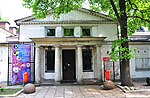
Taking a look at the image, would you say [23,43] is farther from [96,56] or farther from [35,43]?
[96,56]

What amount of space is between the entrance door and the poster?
11.5ft

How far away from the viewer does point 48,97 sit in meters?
11.6

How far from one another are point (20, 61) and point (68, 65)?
4.56 m

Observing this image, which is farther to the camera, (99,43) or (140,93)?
(99,43)

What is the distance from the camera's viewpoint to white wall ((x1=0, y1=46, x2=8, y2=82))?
62.0 ft

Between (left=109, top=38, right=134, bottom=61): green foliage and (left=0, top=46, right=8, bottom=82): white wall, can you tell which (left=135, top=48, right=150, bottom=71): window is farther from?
(left=0, top=46, right=8, bottom=82): white wall

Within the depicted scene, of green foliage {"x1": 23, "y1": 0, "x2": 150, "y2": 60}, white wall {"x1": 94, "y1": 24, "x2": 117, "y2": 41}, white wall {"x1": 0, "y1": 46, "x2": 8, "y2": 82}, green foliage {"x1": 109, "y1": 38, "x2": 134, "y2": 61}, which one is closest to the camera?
green foliage {"x1": 109, "y1": 38, "x2": 134, "y2": 61}

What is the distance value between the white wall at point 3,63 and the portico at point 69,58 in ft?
11.1

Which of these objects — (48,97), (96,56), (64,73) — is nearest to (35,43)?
(64,73)

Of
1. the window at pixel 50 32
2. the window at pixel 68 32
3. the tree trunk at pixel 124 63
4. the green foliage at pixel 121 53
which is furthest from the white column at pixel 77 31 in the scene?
the green foliage at pixel 121 53

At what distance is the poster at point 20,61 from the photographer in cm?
1700

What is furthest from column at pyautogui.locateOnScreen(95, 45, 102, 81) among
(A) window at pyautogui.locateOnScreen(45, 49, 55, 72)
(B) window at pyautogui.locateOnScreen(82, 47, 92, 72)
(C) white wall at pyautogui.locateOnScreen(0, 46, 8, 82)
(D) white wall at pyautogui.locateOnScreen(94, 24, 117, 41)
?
(C) white wall at pyautogui.locateOnScreen(0, 46, 8, 82)

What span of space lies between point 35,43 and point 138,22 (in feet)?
29.2

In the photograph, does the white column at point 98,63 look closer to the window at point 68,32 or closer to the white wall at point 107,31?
the white wall at point 107,31
